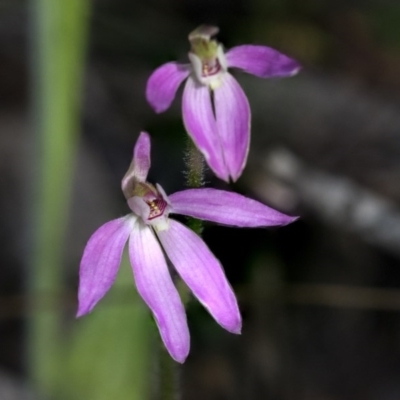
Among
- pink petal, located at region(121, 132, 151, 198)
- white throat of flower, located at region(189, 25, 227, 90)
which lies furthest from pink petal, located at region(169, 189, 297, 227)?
white throat of flower, located at region(189, 25, 227, 90)

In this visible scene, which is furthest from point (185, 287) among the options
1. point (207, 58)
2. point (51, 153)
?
point (51, 153)

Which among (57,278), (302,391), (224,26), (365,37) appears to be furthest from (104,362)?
(365,37)

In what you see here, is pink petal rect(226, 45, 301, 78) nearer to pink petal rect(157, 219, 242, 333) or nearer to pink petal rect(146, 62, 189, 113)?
pink petal rect(146, 62, 189, 113)

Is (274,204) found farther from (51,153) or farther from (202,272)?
(202,272)

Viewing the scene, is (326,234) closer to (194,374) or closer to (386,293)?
(386,293)

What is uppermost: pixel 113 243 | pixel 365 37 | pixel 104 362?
pixel 365 37

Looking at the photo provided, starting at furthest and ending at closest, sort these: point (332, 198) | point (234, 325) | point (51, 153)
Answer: point (332, 198) → point (51, 153) → point (234, 325)

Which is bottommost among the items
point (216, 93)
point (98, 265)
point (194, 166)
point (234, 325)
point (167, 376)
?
point (167, 376)
